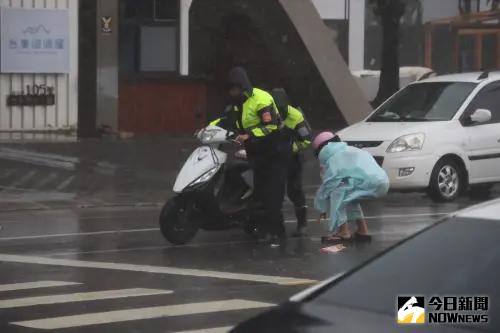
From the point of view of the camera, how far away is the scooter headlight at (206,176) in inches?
462

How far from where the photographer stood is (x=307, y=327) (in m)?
4.62

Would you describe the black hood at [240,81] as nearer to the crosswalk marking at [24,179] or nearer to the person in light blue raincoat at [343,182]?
the person in light blue raincoat at [343,182]

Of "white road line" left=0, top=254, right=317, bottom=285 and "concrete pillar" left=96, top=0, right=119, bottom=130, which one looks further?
"concrete pillar" left=96, top=0, right=119, bottom=130

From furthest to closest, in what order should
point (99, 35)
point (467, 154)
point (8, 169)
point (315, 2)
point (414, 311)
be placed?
1. point (315, 2)
2. point (99, 35)
3. point (8, 169)
4. point (467, 154)
5. point (414, 311)

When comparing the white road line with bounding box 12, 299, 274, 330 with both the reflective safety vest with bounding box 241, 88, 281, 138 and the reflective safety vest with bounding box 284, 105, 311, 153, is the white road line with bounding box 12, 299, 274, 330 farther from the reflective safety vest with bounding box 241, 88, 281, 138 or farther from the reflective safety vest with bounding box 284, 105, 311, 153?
the reflective safety vest with bounding box 284, 105, 311, 153

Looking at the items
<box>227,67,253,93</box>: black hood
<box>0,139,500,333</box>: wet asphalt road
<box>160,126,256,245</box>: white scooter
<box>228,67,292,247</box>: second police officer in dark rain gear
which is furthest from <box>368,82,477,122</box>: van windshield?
<box>227,67,253,93</box>: black hood

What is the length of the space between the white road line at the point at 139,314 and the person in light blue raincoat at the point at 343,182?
9.80ft

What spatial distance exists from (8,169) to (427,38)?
10.3 meters

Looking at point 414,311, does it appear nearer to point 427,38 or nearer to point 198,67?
point 198,67

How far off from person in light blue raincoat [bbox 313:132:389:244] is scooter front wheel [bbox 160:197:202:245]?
1254mm

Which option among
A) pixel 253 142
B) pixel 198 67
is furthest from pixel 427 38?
pixel 253 142

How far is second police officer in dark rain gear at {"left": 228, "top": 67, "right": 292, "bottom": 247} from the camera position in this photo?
1191cm

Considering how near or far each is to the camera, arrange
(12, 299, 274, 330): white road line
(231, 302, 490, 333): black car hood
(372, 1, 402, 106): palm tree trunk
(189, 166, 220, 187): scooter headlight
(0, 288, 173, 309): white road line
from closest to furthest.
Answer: (231, 302, 490, 333): black car hood < (12, 299, 274, 330): white road line < (0, 288, 173, 309): white road line < (189, 166, 220, 187): scooter headlight < (372, 1, 402, 106): palm tree trunk

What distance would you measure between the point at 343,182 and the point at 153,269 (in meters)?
2.29
